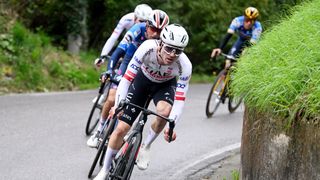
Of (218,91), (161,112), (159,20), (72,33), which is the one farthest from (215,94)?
(72,33)

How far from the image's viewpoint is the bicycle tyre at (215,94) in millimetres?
13008

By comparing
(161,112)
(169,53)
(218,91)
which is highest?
(169,53)

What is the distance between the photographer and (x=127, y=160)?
6.59 m

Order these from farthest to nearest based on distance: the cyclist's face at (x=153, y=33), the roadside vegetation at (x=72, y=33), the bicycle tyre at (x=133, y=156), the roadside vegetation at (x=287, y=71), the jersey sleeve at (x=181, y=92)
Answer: the roadside vegetation at (x=72, y=33) → the cyclist's face at (x=153, y=33) → the jersey sleeve at (x=181, y=92) → the bicycle tyre at (x=133, y=156) → the roadside vegetation at (x=287, y=71)

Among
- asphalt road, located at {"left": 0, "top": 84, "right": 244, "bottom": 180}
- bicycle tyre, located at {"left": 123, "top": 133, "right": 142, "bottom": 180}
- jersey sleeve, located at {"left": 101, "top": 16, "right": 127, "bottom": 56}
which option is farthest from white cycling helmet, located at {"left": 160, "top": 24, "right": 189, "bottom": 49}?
jersey sleeve, located at {"left": 101, "top": 16, "right": 127, "bottom": 56}

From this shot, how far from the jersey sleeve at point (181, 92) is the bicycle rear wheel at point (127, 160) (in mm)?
464

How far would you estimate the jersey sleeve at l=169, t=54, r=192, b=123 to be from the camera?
22.4 feet

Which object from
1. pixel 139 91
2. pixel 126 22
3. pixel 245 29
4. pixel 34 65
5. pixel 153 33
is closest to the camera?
pixel 139 91

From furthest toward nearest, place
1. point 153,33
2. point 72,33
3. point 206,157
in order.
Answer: point 72,33 < point 206,157 < point 153,33

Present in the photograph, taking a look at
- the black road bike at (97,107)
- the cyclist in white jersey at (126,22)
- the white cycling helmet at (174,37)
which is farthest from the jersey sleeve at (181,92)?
the black road bike at (97,107)

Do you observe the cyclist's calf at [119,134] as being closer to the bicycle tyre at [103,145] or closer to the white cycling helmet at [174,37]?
the bicycle tyre at [103,145]

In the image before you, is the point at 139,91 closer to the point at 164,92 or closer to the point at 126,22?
the point at 164,92

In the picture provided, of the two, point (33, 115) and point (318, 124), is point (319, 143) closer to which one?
point (318, 124)

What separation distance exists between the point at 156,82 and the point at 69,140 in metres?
3.03
